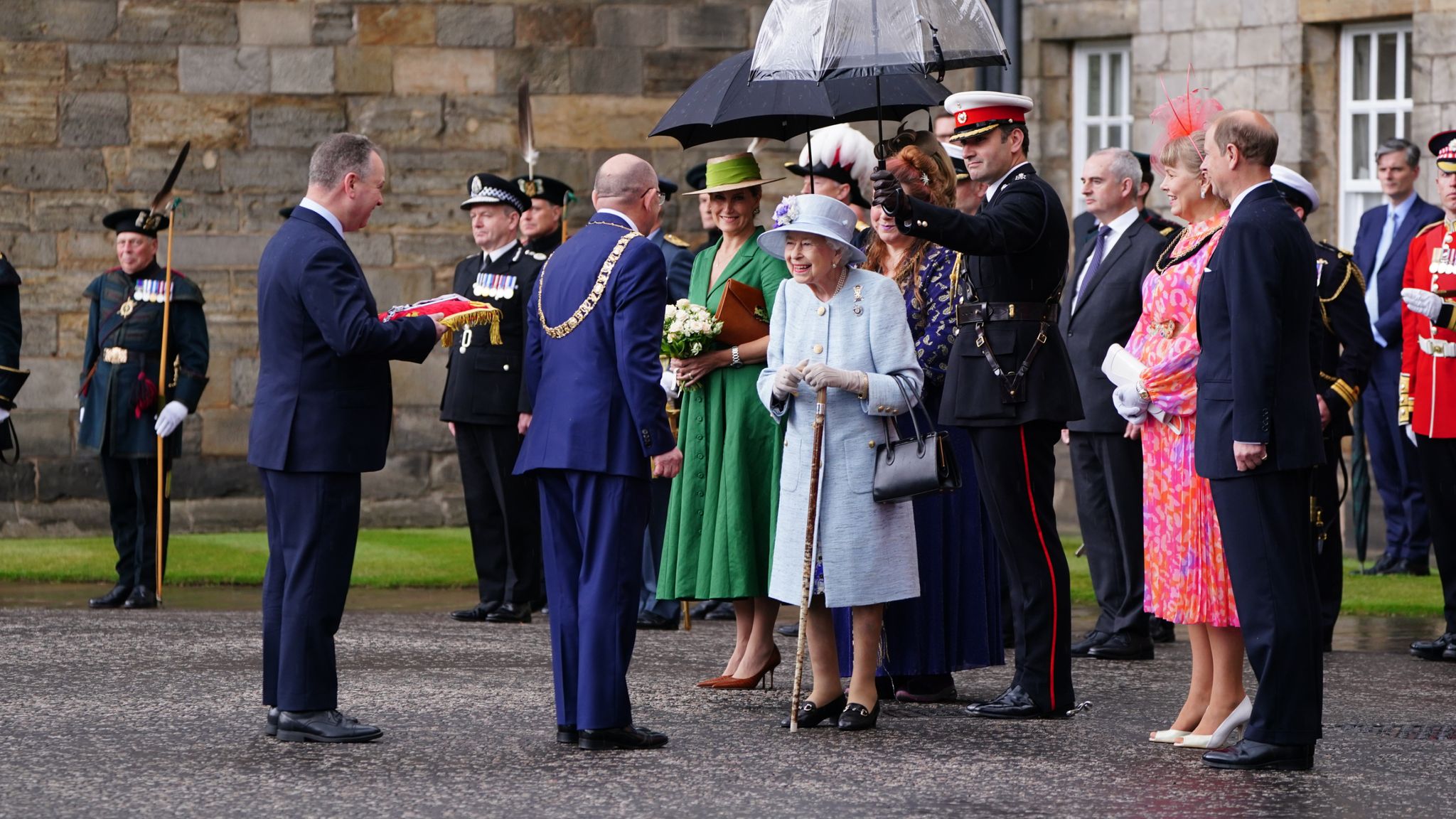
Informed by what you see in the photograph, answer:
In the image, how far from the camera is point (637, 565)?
6.46 meters

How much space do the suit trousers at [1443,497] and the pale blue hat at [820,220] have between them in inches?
132

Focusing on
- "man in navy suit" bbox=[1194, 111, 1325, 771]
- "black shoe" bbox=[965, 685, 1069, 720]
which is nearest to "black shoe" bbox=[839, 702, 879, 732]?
"black shoe" bbox=[965, 685, 1069, 720]

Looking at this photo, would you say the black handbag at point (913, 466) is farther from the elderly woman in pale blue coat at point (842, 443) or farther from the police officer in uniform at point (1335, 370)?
the police officer in uniform at point (1335, 370)

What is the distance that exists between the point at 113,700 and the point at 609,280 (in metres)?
2.41

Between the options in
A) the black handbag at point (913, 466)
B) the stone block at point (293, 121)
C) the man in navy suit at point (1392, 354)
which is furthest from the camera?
the stone block at point (293, 121)

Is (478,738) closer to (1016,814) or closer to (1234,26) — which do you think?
(1016,814)

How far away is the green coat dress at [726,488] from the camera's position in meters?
7.40

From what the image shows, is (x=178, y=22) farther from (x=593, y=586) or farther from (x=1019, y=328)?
(x=593, y=586)

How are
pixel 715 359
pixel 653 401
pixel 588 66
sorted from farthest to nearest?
1. pixel 588 66
2. pixel 715 359
3. pixel 653 401

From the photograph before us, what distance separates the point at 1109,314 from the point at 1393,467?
4.29 m

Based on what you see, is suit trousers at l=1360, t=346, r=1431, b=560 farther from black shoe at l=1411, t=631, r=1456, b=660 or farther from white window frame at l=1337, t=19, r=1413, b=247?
black shoe at l=1411, t=631, r=1456, b=660

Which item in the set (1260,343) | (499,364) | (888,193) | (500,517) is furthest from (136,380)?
(1260,343)

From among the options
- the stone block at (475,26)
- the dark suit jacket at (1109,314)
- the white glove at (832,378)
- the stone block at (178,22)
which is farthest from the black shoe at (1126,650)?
the stone block at (178,22)

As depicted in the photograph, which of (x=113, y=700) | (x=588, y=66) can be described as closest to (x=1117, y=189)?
(x=113, y=700)
